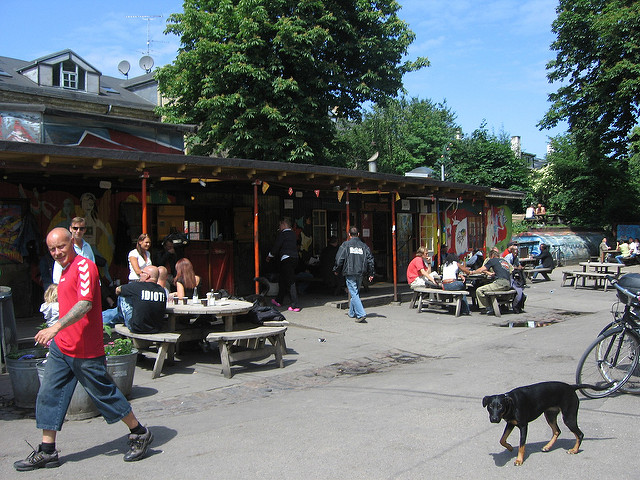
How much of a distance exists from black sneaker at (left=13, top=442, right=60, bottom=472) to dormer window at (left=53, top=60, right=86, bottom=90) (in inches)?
1084

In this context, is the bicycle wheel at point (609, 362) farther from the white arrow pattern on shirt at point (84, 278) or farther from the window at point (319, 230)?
the window at point (319, 230)

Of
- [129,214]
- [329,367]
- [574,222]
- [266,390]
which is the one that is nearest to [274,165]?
[129,214]

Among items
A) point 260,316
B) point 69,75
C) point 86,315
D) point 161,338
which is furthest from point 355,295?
point 69,75

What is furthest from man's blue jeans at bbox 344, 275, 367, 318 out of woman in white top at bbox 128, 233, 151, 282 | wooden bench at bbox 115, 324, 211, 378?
wooden bench at bbox 115, 324, 211, 378

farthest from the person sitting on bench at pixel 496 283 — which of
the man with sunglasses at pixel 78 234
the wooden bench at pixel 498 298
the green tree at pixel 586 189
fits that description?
the green tree at pixel 586 189

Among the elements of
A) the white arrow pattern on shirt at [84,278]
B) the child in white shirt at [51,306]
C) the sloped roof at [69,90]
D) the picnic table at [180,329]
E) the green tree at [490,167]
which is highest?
the sloped roof at [69,90]

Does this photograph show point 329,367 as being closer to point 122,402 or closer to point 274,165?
point 122,402

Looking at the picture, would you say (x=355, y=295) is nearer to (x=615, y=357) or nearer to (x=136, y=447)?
(x=615, y=357)

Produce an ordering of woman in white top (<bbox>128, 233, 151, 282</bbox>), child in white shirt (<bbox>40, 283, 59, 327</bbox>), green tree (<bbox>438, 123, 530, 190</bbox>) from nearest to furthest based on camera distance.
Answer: child in white shirt (<bbox>40, 283, 59, 327</bbox>)
woman in white top (<bbox>128, 233, 151, 282</bbox>)
green tree (<bbox>438, 123, 530, 190</bbox>)

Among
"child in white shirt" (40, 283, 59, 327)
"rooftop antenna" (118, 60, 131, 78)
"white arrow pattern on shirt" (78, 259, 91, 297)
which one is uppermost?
"rooftop antenna" (118, 60, 131, 78)

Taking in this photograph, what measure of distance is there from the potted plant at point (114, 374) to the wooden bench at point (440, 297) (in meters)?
7.88

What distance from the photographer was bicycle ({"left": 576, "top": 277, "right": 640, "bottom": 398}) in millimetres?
5793

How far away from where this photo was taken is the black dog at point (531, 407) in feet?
13.4

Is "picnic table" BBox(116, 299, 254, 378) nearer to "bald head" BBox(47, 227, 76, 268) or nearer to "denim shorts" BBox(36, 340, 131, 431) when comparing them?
"denim shorts" BBox(36, 340, 131, 431)
